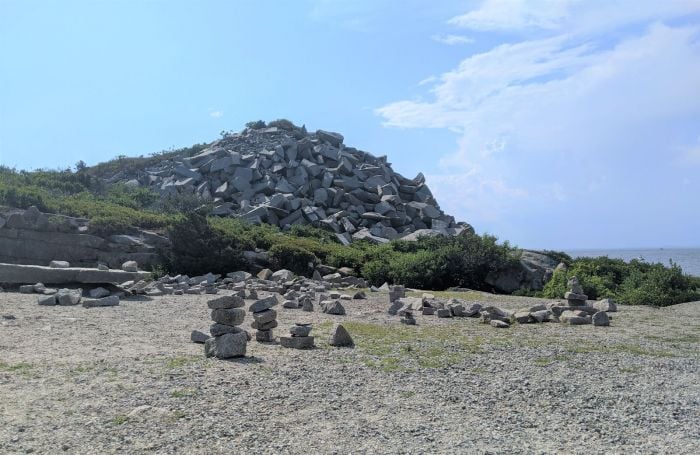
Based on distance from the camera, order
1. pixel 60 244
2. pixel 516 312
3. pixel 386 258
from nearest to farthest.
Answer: pixel 516 312
pixel 60 244
pixel 386 258

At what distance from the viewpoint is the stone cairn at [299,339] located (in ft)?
34.6

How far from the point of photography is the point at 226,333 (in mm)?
9859

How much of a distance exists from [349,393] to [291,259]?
16246mm

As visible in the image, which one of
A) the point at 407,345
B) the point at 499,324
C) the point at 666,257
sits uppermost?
the point at 666,257

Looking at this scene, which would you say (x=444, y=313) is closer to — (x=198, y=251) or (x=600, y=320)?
(x=600, y=320)

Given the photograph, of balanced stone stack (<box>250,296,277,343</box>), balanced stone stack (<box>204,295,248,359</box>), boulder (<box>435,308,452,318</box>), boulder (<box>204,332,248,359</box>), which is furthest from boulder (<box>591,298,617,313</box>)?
boulder (<box>204,332,248,359</box>)

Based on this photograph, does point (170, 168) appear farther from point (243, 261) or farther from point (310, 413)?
point (310, 413)

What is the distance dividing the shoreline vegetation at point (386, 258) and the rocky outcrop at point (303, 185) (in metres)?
4.73

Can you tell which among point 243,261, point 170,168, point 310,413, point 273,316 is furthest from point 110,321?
point 170,168

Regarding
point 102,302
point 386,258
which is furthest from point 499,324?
point 386,258

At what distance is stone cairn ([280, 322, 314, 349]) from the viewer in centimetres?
1054

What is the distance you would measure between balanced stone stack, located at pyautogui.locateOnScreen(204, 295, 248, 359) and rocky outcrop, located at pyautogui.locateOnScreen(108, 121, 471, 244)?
19.6 m

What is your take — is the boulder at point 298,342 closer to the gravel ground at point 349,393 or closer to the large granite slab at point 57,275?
the gravel ground at point 349,393

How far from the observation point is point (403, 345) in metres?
11.0
